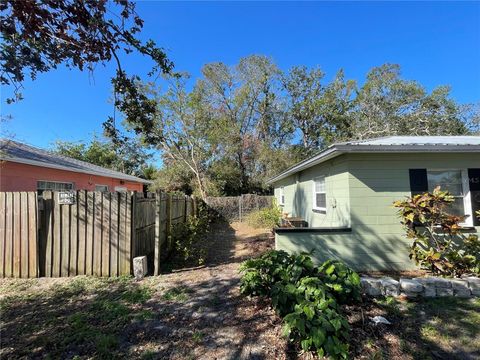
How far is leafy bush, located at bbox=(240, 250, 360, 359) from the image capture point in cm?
281

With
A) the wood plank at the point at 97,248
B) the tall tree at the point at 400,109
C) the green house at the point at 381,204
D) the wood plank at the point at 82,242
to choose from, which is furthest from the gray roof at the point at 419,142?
the tall tree at the point at 400,109

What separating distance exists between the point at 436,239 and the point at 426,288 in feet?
4.72

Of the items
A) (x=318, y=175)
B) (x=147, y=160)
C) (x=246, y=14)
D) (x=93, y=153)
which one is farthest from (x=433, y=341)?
(x=147, y=160)

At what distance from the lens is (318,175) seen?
8320mm

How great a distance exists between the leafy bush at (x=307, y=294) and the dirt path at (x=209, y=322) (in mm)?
275

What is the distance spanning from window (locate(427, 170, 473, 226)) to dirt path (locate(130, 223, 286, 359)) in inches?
186

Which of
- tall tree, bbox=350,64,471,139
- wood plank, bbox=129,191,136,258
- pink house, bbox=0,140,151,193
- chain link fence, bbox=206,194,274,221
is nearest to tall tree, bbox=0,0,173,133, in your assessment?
wood plank, bbox=129,191,136,258

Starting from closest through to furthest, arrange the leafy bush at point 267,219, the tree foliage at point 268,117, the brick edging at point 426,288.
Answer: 1. the brick edging at point 426,288
2. the leafy bush at point 267,219
3. the tree foliage at point 268,117

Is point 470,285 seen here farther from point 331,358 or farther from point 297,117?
point 297,117

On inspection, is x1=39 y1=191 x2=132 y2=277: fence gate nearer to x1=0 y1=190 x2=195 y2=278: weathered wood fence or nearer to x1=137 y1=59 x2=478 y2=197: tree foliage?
x1=0 y1=190 x2=195 y2=278: weathered wood fence

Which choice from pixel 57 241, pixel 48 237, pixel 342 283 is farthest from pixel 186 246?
pixel 342 283

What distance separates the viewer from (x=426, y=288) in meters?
4.50

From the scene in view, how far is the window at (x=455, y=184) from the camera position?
588cm

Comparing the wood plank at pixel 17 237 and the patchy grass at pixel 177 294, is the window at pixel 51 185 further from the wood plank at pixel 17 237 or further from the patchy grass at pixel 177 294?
the patchy grass at pixel 177 294
